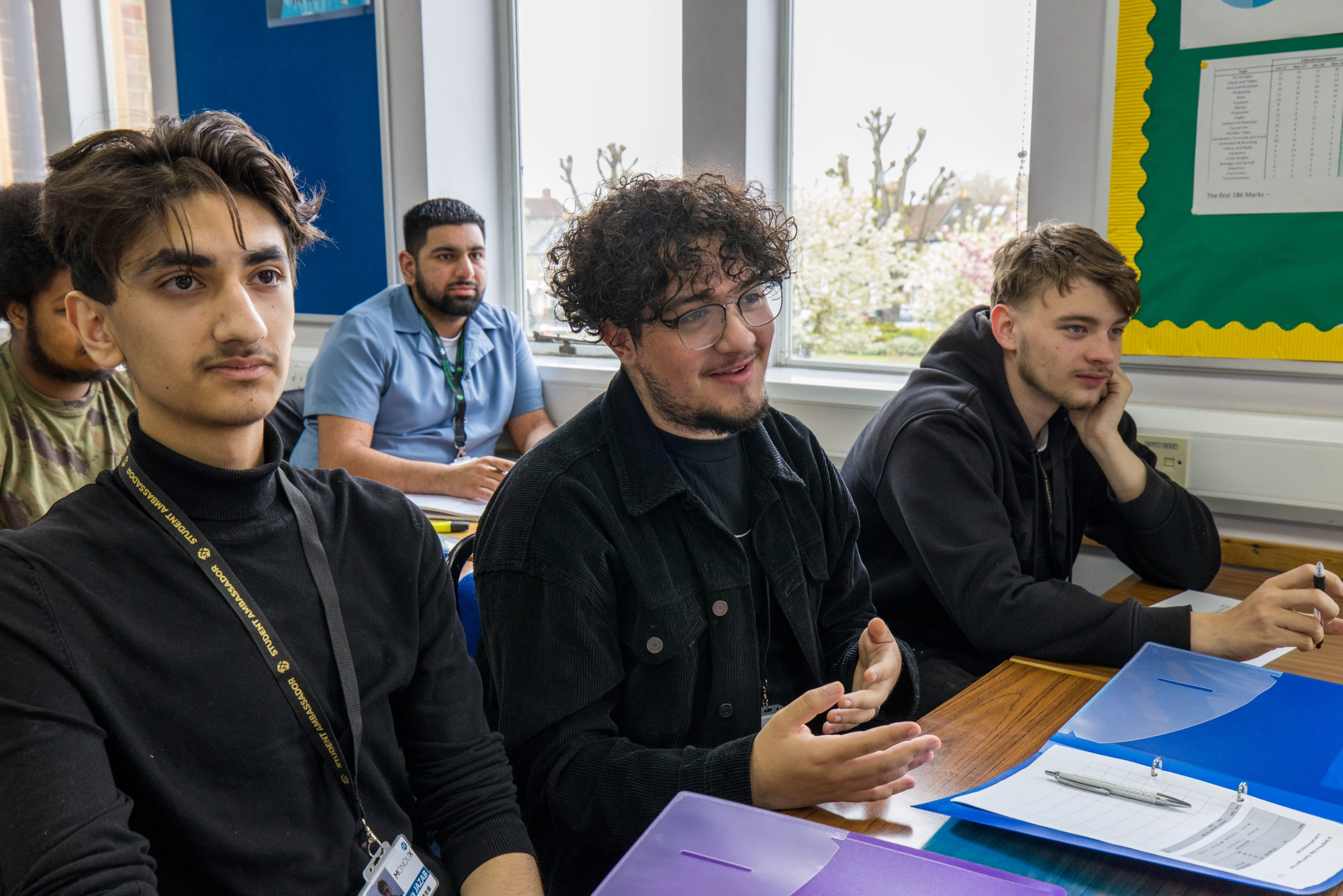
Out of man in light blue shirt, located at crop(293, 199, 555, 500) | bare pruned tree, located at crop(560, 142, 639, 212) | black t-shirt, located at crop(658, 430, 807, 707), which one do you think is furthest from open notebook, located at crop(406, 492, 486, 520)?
bare pruned tree, located at crop(560, 142, 639, 212)

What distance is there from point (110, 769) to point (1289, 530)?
2.41 meters

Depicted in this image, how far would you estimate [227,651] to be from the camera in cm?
102

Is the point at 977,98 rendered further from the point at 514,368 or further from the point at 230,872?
the point at 230,872

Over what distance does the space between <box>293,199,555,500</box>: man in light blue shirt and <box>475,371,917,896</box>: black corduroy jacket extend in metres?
1.84

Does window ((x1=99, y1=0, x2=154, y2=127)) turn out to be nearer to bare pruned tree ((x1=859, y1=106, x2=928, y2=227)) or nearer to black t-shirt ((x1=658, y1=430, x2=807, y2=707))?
bare pruned tree ((x1=859, y1=106, x2=928, y2=227))

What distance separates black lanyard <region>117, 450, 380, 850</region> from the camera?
103cm

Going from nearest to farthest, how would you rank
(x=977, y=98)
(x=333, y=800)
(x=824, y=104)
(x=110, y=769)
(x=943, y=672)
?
1. (x=110, y=769)
2. (x=333, y=800)
3. (x=943, y=672)
4. (x=977, y=98)
5. (x=824, y=104)

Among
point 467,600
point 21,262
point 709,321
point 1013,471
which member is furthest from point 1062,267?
point 21,262

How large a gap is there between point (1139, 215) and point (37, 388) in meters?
2.54

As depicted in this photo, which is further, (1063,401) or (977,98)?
(977,98)

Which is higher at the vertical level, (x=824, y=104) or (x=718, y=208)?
(x=824, y=104)

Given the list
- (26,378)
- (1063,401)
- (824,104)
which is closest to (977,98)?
(824,104)

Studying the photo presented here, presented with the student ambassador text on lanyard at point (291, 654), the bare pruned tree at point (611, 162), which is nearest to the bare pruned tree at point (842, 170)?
the bare pruned tree at point (611, 162)

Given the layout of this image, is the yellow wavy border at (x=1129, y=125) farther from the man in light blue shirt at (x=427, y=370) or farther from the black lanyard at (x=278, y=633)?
the black lanyard at (x=278, y=633)
